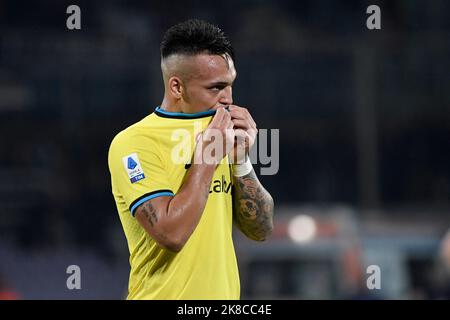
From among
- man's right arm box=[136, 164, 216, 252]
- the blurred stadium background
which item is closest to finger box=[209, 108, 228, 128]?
man's right arm box=[136, 164, 216, 252]

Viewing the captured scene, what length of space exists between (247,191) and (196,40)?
60cm

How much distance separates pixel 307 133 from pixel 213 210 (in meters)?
13.5

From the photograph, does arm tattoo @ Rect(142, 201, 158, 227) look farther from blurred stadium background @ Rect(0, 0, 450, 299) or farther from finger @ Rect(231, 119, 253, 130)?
blurred stadium background @ Rect(0, 0, 450, 299)

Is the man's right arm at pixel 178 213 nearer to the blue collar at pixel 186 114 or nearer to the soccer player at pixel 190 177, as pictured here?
the soccer player at pixel 190 177

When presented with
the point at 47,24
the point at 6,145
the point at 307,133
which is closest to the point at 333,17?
the point at 307,133

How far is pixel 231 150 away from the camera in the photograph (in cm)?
350

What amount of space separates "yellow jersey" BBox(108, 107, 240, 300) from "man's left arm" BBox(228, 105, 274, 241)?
0.05m

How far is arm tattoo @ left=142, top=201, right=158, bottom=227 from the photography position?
3314mm

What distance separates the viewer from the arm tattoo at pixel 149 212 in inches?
130
